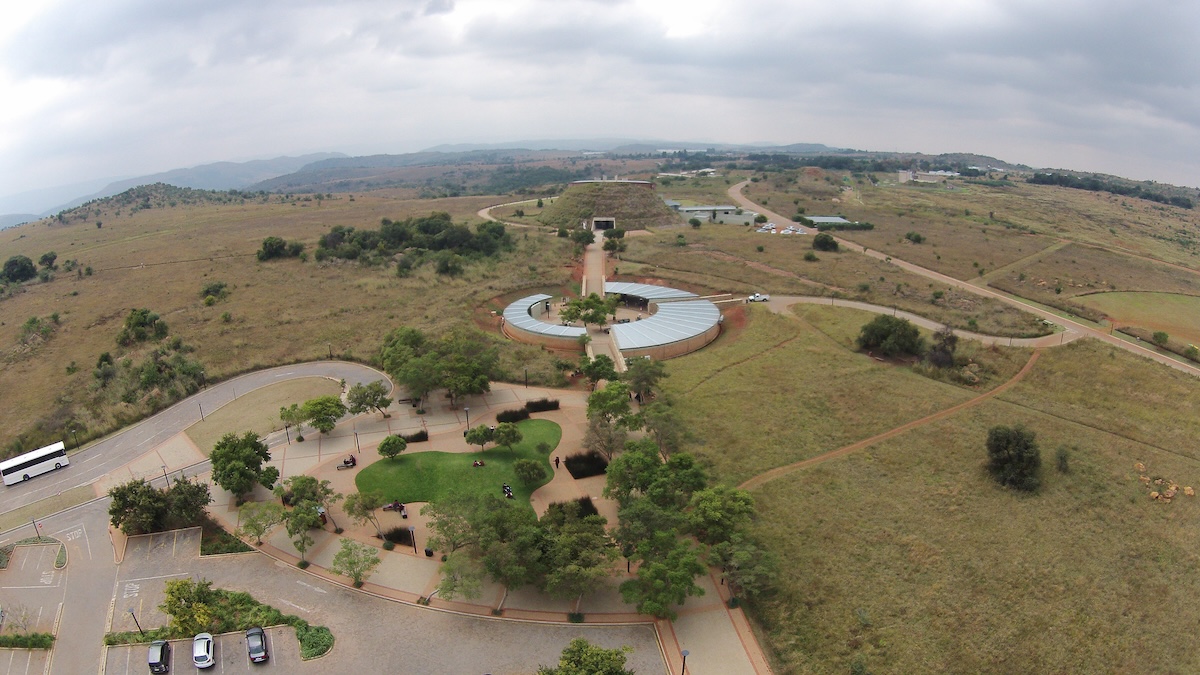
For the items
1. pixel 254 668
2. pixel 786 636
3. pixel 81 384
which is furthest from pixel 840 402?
pixel 81 384

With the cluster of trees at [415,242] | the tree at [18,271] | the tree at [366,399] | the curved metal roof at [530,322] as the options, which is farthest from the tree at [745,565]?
the tree at [18,271]

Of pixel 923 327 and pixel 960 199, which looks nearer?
pixel 923 327

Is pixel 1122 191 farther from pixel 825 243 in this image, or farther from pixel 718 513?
pixel 718 513

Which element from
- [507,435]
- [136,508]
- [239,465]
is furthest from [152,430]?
[507,435]

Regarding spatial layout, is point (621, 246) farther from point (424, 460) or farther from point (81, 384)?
point (81, 384)

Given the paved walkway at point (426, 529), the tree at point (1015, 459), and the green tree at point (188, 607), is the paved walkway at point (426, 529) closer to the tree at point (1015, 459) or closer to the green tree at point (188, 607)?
the green tree at point (188, 607)

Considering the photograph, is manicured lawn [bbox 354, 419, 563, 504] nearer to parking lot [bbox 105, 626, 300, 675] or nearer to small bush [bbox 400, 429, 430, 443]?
small bush [bbox 400, 429, 430, 443]
